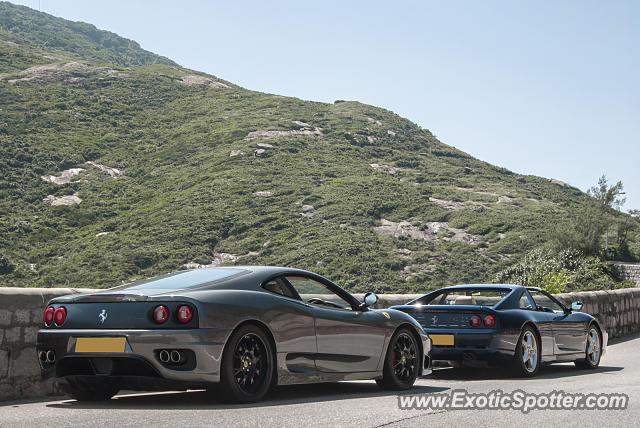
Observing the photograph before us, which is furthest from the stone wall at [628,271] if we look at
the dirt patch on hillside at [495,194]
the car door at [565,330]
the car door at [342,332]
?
the car door at [342,332]

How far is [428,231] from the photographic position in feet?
213

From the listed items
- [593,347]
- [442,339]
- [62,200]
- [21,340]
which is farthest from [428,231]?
[21,340]

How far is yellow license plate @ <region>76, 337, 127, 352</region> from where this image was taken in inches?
255

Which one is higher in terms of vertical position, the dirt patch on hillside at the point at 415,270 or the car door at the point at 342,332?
the car door at the point at 342,332

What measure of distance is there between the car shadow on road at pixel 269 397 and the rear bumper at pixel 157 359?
402mm

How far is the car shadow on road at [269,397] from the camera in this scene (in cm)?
691

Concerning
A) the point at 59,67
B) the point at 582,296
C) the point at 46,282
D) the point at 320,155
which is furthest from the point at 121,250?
the point at 59,67

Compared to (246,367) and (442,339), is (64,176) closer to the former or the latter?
(442,339)

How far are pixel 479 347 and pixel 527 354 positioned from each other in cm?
77

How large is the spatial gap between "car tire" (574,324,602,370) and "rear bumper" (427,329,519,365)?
217 cm

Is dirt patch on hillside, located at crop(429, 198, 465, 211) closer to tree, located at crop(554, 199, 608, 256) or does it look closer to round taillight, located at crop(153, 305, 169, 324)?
tree, located at crop(554, 199, 608, 256)

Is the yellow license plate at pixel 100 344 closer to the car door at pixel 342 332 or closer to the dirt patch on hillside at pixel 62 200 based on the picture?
the car door at pixel 342 332

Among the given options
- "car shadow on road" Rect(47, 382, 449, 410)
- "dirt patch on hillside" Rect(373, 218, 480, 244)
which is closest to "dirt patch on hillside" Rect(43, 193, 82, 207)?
"dirt patch on hillside" Rect(373, 218, 480, 244)

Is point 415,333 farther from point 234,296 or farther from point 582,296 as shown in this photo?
point 582,296
